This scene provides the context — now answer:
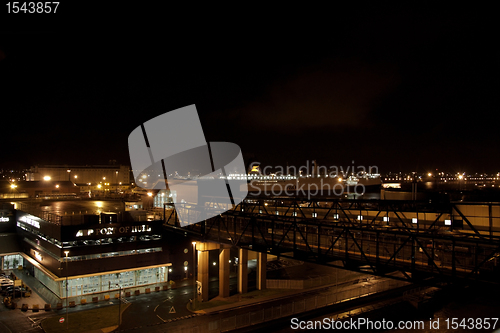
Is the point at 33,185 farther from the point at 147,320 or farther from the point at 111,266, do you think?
the point at 147,320

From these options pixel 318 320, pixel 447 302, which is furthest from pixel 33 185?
pixel 447 302

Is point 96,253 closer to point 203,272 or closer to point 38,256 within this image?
point 38,256

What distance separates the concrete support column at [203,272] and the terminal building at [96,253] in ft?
12.0

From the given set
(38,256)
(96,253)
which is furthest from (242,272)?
(38,256)

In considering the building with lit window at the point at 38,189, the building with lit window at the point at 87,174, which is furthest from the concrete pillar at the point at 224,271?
the building with lit window at the point at 87,174

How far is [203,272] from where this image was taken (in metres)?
14.1

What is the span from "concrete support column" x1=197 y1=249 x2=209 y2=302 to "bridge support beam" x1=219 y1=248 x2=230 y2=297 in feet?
2.17

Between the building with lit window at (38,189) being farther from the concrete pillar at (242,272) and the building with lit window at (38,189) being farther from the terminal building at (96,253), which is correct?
the concrete pillar at (242,272)

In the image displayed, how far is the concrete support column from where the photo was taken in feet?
45.8

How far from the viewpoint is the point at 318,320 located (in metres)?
12.8

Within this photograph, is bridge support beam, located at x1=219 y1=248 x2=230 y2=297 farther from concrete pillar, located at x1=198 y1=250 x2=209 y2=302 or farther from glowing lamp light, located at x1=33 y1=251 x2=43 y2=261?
glowing lamp light, located at x1=33 y1=251 x2=43 y2=261

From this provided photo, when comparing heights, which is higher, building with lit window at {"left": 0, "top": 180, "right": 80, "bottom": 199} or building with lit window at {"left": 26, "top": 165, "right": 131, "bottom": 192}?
building with lit window at {"left": 26, "top": 165, "right": 131, "bottom": 192}

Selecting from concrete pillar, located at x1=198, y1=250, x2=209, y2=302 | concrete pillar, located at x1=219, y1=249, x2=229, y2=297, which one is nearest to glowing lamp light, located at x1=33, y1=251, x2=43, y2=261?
concrete pillar, located at x1=198, y1=250, x2=209, y2=302

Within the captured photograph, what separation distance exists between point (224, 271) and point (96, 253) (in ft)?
19.7
